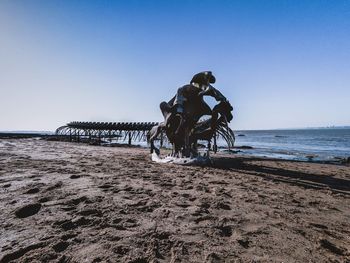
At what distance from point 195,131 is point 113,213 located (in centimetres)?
860

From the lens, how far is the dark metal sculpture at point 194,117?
1062 cm

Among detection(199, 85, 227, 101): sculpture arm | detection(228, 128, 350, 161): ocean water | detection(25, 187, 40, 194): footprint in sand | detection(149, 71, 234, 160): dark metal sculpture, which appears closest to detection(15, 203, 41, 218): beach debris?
detection(25, 187, 40, 194): footprint in sand

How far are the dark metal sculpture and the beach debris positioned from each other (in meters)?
7.70

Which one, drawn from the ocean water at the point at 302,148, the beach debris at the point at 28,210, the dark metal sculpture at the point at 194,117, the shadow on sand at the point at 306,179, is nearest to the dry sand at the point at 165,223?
the beach debris at the point at 28,210

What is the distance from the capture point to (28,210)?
368 cm

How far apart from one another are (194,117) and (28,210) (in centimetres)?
885

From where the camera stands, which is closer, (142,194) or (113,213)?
(113,213)

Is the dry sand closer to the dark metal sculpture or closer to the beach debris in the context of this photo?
the beach debris

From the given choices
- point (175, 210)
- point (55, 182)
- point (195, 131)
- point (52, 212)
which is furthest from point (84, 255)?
point (195, 131)

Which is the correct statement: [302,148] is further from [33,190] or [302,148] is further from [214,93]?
[33,190]

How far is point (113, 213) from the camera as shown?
362 cm

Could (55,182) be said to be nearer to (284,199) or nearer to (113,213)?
(113,213)

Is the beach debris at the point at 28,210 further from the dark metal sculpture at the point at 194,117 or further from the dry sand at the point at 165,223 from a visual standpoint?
the dark metal sculpture at the point at 194,117

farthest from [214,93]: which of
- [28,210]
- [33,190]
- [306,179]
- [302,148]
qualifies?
[302,148]
